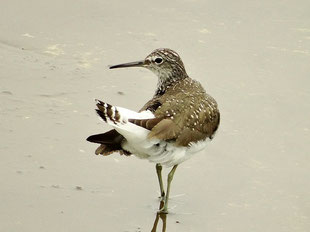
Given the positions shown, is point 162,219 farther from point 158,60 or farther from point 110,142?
point 158,60

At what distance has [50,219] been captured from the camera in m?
6.14

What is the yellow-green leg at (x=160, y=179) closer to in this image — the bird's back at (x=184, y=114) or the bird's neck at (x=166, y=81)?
the bird's back at (x=184, y=114)

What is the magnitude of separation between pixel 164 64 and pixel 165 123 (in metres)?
1.19

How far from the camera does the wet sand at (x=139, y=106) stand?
6477 mm

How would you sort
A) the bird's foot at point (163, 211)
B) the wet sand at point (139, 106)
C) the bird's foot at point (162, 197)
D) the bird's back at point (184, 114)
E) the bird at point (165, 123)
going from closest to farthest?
the bird at point (165, 123) → the bird's back at point (184, 114) → the wet sand at point (139, 106) → the bird's foot at point (163, 211) → the bird's foot at point (162, 197)

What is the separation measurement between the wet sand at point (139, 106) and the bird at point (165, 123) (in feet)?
1.39

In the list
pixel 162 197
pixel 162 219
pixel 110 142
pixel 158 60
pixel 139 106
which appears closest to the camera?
pixel 110 142

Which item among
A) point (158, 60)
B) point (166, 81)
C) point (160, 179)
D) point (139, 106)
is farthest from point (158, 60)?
point (160, 179)

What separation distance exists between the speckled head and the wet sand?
2.48 feet

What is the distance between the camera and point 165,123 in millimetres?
6223

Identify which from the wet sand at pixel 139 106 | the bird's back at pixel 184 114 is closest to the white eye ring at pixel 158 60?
the bird's back at pixel 184 114

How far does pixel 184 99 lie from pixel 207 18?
3664mm

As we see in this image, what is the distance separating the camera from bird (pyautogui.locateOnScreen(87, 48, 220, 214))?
591 cm

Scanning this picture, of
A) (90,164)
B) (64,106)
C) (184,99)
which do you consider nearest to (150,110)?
(184,99)
